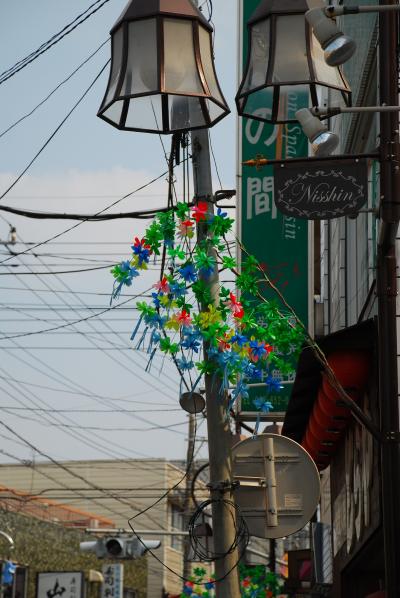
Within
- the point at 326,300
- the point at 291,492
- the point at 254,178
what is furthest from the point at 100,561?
the point at 291,492

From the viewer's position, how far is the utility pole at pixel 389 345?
8.12 m

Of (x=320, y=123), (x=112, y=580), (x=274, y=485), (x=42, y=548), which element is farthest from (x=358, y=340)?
(x=112, y=580)

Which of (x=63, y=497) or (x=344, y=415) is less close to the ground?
(x=63, y=497)

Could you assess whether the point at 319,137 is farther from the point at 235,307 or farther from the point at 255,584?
the point at 255,584

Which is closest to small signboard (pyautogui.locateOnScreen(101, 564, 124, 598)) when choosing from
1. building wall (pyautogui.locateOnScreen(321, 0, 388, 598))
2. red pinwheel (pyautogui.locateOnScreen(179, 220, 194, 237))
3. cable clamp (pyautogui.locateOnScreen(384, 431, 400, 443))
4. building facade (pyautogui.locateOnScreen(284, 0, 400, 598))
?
building facade (pyautogui.locateOnScreen(284, 0, 400, 598))

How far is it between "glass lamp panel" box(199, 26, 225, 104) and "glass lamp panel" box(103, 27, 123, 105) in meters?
0.61

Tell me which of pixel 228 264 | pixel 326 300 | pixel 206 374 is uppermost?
pixel 326 300

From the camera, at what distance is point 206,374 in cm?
740

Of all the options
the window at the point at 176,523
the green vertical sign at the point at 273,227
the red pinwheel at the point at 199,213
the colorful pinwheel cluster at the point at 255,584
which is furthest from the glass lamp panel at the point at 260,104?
the window at the point at 176,523

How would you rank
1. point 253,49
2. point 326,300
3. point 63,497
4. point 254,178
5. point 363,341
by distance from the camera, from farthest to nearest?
1. point 63,497
2. point 326,300
3. point 254,178
4. point 363,341
5. point 253,49

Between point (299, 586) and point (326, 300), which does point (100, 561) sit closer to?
point (299, 586)

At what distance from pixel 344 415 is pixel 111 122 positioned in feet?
16.7

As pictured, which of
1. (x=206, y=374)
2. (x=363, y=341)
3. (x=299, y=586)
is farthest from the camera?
(x=299, y=586)

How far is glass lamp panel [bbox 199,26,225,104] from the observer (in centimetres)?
780
